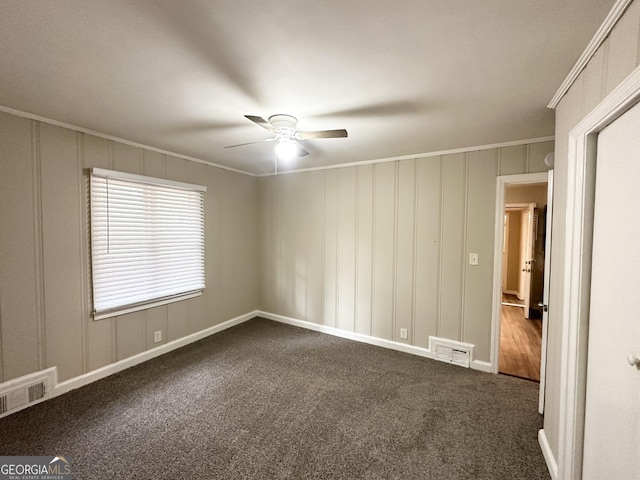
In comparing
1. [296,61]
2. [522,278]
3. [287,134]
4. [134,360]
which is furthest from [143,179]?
[522,278]

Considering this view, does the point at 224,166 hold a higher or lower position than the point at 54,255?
higher

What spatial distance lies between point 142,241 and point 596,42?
382 centimetres

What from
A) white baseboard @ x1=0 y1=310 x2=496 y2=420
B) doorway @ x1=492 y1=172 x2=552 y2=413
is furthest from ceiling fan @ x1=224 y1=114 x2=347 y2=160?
white baseboard @ x1=0 y1=310 x2=496 y2=420

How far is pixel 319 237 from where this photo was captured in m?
3.92

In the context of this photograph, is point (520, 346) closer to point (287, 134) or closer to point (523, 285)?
point (523, 285)

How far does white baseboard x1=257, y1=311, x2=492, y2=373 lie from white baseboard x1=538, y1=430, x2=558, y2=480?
986 mm

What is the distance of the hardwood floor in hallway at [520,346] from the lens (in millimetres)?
2867

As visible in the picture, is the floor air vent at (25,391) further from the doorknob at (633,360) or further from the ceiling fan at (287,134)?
the doorknob at (633,360)

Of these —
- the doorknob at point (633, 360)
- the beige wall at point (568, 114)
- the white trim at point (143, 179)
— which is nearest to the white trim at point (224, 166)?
the white trim at point (143, 179)

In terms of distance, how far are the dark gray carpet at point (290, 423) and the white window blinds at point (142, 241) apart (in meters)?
0.81

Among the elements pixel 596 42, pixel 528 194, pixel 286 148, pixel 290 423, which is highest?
pixel 596 42

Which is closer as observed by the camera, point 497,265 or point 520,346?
point 497,265

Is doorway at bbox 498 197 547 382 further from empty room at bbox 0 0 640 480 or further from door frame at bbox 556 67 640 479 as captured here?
door frame at bbox 556 67 640 479

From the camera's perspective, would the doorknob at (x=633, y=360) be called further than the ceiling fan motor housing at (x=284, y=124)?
No
